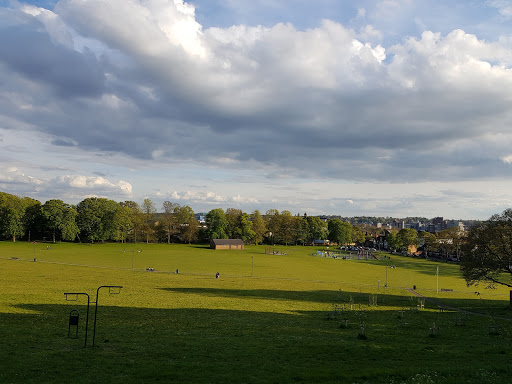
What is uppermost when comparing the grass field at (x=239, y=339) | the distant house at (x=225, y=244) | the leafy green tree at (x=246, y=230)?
the leafy green tree at (x=246, y=230)

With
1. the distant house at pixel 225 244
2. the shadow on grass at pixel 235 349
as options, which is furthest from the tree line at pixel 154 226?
the shadow on grass at pixel 235 349

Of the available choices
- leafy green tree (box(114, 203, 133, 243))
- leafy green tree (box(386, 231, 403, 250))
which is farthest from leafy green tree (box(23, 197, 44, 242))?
leafy green tree (box(386, 231, 403, 250))

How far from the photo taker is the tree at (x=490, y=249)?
45.1 meters

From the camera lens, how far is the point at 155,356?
19.0m

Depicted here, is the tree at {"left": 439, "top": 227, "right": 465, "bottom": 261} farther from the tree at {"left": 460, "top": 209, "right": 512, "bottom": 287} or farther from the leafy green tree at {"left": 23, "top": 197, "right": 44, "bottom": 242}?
the leafy green tree at {"left": 23, "top": 197, "right": 44, "bottom": 242}

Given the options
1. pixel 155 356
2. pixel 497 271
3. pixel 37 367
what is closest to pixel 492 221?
pixel 497 271

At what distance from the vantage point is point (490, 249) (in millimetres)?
46500

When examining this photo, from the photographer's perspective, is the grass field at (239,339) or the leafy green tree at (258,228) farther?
the leafy green tree at (258,228)

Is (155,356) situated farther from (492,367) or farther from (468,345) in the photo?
(468,345)

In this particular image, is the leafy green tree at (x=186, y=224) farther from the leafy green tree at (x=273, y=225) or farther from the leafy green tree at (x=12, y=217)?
the leafy green tree at (x=12, y=217)

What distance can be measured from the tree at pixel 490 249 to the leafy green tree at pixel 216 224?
122262 mm

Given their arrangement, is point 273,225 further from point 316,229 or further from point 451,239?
point 451,239

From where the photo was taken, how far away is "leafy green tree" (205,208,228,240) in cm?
16200

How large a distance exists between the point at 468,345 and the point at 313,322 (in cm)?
1250
